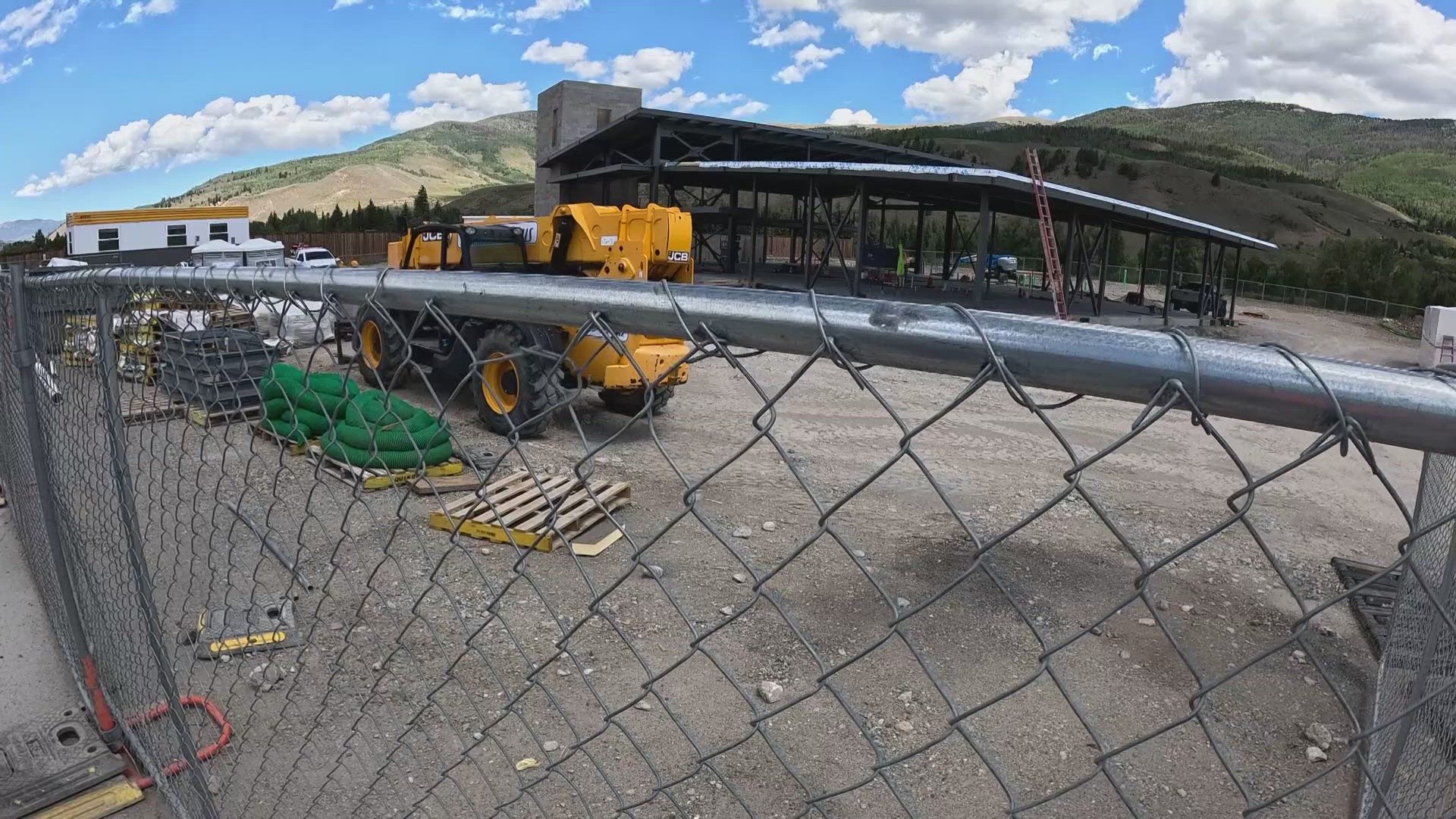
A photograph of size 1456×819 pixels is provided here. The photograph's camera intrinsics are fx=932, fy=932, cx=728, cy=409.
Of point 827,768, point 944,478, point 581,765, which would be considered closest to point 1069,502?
point 944,478

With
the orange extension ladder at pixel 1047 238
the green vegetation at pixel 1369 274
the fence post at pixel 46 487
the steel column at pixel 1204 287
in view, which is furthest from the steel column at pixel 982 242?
the green vegetation at pixel 1369 274

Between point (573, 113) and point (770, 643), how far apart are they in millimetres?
33388

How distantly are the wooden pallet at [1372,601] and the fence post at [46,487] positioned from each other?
6210 millimetres

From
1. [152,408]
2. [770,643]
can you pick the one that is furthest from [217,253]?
[770,643]

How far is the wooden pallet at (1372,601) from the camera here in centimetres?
561

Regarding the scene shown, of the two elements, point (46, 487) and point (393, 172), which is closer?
point (46, 487)

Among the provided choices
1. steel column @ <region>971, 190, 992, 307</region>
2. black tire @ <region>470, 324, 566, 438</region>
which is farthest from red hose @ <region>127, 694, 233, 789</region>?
steel column @ <region>971, 190, 992, 307</region>

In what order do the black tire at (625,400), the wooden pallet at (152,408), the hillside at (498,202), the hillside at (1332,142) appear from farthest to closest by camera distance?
the hillside at (1332,142), the hillside at (498,202), the black tire at (625,400), the wooden pallet at (152,408)

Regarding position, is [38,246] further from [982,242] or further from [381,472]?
[381,472]

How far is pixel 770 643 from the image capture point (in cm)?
519

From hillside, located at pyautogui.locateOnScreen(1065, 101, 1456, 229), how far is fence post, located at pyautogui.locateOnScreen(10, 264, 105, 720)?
79.0 meters

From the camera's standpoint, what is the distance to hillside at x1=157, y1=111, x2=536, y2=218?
102 metres

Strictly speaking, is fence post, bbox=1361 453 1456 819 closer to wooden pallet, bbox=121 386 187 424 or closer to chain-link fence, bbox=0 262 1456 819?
chain-link fence, bbox=0 262 1456 819

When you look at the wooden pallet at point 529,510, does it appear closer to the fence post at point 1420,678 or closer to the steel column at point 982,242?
the fence post at point 1420,678
